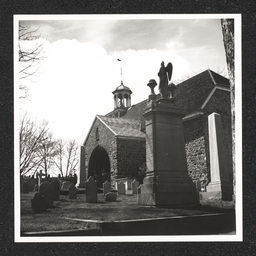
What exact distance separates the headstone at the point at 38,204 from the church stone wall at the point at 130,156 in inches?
62.9

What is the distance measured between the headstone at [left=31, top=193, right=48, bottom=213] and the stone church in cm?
75

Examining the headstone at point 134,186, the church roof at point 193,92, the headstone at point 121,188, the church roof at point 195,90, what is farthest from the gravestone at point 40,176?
the church roof at point 195,90

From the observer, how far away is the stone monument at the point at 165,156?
4.29m

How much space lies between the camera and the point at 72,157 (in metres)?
4.34

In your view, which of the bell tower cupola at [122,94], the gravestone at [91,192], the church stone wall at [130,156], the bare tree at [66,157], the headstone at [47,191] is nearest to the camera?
the bell tower cupola at [122,94]

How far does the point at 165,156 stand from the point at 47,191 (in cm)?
164

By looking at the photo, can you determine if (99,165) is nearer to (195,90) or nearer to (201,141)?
(201,141)

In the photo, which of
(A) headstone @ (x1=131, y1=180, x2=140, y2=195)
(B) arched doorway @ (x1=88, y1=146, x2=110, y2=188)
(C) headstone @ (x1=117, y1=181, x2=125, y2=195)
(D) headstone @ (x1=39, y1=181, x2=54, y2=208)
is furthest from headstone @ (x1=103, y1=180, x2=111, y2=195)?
(D) headstone @ (x1=39, y1=181, x2=54, y2=208)

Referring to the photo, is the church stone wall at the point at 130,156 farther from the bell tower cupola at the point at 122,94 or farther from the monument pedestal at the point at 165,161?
the bell tower cupola at the point at 122,94

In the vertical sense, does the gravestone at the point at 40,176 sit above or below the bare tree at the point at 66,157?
below

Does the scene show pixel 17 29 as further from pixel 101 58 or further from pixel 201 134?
pixel 201 134

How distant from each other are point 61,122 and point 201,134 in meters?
2.33
